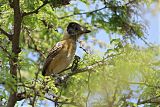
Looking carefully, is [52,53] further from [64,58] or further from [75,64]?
[75,64]

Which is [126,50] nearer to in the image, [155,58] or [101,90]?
[155,58]

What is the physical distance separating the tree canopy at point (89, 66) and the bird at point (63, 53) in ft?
0.97

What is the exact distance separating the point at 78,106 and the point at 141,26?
3440 mm

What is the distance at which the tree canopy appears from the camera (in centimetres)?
514

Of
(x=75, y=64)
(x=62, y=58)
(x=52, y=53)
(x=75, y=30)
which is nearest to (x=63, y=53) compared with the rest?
(x=62, y=58)

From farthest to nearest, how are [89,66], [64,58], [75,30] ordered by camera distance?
1. [75,30]
2. [64,58]
3. [89,66]

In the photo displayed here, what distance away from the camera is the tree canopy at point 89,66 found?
5145 mm

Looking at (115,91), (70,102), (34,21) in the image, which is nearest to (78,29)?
(34,21)

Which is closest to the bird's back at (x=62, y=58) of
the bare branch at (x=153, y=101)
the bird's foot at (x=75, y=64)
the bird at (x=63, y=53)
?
the bird at (x=63, y=53)

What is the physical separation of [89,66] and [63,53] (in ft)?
4.64

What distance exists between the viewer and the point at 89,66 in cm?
659

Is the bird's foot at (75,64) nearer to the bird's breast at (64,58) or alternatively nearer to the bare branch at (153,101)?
the bird's breast at (64,58)

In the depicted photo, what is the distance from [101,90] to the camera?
4.40 metres

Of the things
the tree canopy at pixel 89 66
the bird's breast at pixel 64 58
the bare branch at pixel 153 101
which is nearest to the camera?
the tree canopy at pixel 89 66
